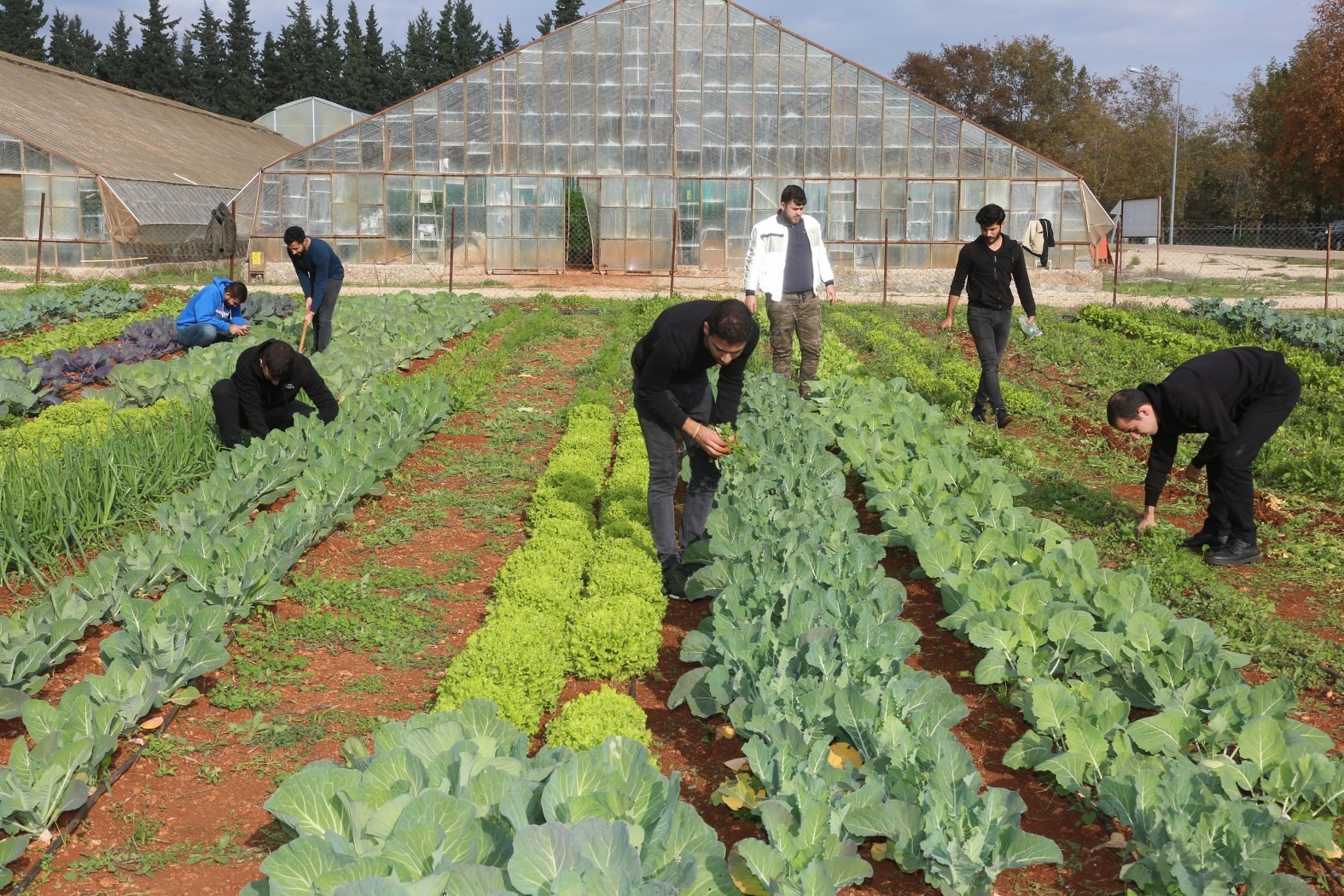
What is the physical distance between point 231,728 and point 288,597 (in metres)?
1.31

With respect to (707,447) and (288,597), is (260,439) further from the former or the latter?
(707,447)

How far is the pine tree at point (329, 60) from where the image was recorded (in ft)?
196

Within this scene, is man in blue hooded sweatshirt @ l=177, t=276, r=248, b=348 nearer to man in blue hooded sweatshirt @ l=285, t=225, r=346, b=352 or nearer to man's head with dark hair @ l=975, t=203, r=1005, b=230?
man in blue hooded sweatshirt @ l=285, t=225, r=346, b=352

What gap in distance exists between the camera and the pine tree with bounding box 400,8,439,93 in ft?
210

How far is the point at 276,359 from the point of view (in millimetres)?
6816

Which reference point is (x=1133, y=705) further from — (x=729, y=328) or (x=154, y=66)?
(x=154, y=66)

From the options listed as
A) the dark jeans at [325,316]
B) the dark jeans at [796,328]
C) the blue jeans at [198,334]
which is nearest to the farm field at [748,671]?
the dark jeans at [796,328]

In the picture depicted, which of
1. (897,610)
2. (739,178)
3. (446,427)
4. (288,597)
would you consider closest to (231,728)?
(288,597)

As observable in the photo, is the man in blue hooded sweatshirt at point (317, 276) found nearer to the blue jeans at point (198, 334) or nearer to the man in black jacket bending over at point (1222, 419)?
the blue jeans at point (198, 334)

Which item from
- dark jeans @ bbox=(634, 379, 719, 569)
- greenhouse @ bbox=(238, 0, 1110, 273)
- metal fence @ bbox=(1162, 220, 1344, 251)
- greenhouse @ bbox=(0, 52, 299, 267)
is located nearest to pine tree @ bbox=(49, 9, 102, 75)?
greenhouse @ bbox=(0, 52, 299, 267)

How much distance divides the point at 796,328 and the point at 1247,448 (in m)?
3.86

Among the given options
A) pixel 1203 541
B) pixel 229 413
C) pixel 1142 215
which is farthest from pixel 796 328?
pixel 1142 215

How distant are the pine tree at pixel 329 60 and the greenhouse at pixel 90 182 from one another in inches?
1232

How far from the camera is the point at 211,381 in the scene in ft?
30.4
